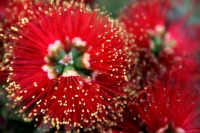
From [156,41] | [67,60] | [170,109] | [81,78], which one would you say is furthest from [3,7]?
[170,109]

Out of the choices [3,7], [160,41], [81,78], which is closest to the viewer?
[81,78]

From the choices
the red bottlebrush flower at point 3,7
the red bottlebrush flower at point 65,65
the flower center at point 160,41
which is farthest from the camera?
the flower center at point 160,41

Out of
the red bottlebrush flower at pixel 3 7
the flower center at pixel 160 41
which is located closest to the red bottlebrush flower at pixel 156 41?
the flower center at pixel 160 41

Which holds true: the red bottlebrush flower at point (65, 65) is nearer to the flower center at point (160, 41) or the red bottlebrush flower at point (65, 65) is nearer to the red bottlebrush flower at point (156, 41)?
the red bottlebrush flower at point (156, 41)

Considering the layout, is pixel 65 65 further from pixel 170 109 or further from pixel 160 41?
pixel 160 41

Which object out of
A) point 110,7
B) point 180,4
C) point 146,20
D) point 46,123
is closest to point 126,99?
point 46,123

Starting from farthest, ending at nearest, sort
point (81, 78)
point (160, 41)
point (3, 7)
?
point (160, 41), point (3, 7), point (81, 78)

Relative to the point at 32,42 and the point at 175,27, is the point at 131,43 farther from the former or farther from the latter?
the point at 175,27

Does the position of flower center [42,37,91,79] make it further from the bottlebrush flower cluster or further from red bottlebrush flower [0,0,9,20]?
red bottlebrush flower [0,0,9,20]
